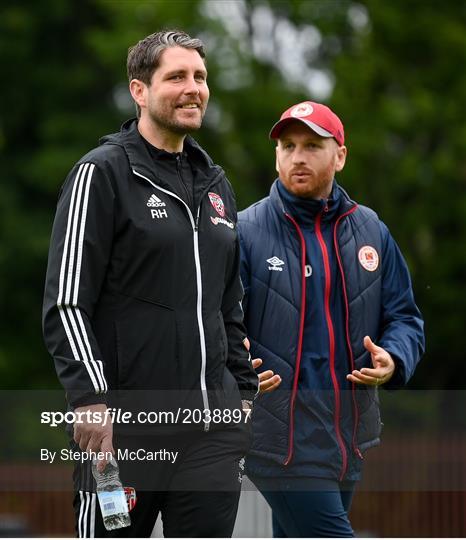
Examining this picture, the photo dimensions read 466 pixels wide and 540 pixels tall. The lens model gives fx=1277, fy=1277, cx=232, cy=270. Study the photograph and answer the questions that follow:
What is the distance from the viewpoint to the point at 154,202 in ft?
15.8

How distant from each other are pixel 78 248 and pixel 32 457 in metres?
17.1

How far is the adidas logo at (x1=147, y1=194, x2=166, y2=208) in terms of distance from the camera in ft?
15.8

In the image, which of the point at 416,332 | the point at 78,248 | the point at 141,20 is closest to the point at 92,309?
the point at 78,248

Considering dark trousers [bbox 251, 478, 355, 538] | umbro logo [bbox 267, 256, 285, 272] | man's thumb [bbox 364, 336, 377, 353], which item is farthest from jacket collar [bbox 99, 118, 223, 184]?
dark trousers [bbox 251, 478, 355, 538]

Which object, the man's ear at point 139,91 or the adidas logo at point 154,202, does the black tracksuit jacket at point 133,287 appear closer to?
Result: the adidas logo at point 154,202

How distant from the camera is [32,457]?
21219mm

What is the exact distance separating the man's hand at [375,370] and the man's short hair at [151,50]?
1.51m

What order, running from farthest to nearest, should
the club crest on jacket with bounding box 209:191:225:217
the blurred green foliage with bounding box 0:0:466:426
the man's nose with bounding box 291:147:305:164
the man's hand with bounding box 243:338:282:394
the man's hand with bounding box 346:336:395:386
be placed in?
the blurred green foliage with bounding box 0:0:466:426 → the man's nose with bounding box 291:147:305:164 → the man's hand with bounding box 346:336:395:386 → the man's hand with bounding box 243:338:282:394 → the club crest on jacket with bounding box 209:191:225:217

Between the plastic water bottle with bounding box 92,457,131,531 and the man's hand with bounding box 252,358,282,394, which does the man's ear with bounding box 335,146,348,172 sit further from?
the plastic water bottle with bounding box 92,457,131,531

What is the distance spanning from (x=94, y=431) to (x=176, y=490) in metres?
0.43

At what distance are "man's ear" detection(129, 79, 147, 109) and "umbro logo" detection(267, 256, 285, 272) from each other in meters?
1.11

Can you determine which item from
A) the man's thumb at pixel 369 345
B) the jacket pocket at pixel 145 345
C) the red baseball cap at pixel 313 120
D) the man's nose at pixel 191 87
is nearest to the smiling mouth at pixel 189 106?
the man's nose at pixel 191 87

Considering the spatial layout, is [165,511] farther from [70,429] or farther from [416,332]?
[416,332]

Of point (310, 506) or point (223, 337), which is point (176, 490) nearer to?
point (223, 337)
